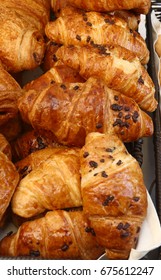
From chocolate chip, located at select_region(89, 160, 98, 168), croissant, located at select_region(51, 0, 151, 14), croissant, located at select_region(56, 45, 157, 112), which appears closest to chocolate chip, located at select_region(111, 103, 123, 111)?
croissant, located at select_region(56, 45, 157, 112)

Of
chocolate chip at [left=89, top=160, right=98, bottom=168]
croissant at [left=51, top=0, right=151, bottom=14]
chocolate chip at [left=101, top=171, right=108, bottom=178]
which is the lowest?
chocolate chip at [left=101, top=171, right=108, bottom=178]

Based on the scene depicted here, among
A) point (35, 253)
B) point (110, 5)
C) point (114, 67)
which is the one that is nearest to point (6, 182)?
point (35, 253)

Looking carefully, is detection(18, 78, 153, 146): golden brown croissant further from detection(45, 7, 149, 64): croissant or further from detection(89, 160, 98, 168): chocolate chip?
detection(45, 7, 149, 64): croissant

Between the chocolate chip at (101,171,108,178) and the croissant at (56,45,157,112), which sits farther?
the croissant at (56,45,157,112)

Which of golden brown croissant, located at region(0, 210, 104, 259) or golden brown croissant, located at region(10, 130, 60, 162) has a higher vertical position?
golden brown croissant, located at region(10, 130, 60, 162)

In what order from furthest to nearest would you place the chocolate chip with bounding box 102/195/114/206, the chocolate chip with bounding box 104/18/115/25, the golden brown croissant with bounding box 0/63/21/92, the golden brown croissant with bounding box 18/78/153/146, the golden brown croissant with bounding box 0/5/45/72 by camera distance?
the chocolate chip with bounding box 104/18/115/25, the golden brown croissant with bounding box 0/5/45/72, the golden brown croissant with bounding box 0/63/21/92, the golden brown croissant with bounding box 18/78/153/146, the chocolate chip with bounding box 102/195/114/206

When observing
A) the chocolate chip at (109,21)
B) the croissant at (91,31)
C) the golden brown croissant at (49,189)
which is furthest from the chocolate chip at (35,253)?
the chocolate chip at (109,21)

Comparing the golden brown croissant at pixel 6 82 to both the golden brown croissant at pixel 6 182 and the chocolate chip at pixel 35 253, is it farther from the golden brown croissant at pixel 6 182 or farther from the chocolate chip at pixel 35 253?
the chocolate chip at pixel 35 253

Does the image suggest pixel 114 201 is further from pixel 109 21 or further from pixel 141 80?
pixel 109 21
